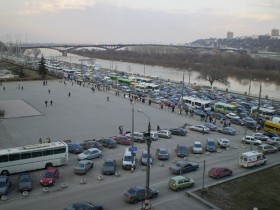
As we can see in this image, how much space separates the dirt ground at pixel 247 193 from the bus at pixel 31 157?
651 centimetres

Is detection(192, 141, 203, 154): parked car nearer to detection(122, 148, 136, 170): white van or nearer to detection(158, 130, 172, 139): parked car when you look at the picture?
detection(158, 130, 172, 139): parked car

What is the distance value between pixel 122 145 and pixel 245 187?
25.5ft

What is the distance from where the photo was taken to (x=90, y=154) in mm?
16641

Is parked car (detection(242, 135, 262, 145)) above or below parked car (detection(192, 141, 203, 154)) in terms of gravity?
below

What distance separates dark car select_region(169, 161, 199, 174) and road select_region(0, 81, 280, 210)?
0.91 feet

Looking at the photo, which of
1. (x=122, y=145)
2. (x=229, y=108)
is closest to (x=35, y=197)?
(x=122, y=145)

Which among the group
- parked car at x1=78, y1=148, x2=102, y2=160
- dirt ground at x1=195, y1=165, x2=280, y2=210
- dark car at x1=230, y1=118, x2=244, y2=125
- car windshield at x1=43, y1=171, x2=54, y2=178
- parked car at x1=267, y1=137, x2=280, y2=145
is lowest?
dark car at x1=230, y1=118, x2=244, y2=125

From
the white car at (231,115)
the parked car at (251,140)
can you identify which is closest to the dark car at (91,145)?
the parked car at (251,140)

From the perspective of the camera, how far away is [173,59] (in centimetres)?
10594

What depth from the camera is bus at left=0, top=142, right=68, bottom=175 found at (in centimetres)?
1426

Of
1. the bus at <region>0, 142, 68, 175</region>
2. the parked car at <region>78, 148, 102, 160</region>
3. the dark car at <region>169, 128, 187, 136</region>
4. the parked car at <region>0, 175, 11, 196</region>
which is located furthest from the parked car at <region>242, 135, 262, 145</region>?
the parked car at <region>0, 175, 11, 196</region>

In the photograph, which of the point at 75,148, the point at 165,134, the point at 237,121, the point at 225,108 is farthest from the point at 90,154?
the point at 225,108

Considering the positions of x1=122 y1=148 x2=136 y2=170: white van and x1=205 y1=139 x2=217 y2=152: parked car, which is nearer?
x1=122 y1=148 x2=136 y2=170: white van

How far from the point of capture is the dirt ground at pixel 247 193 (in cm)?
1195
